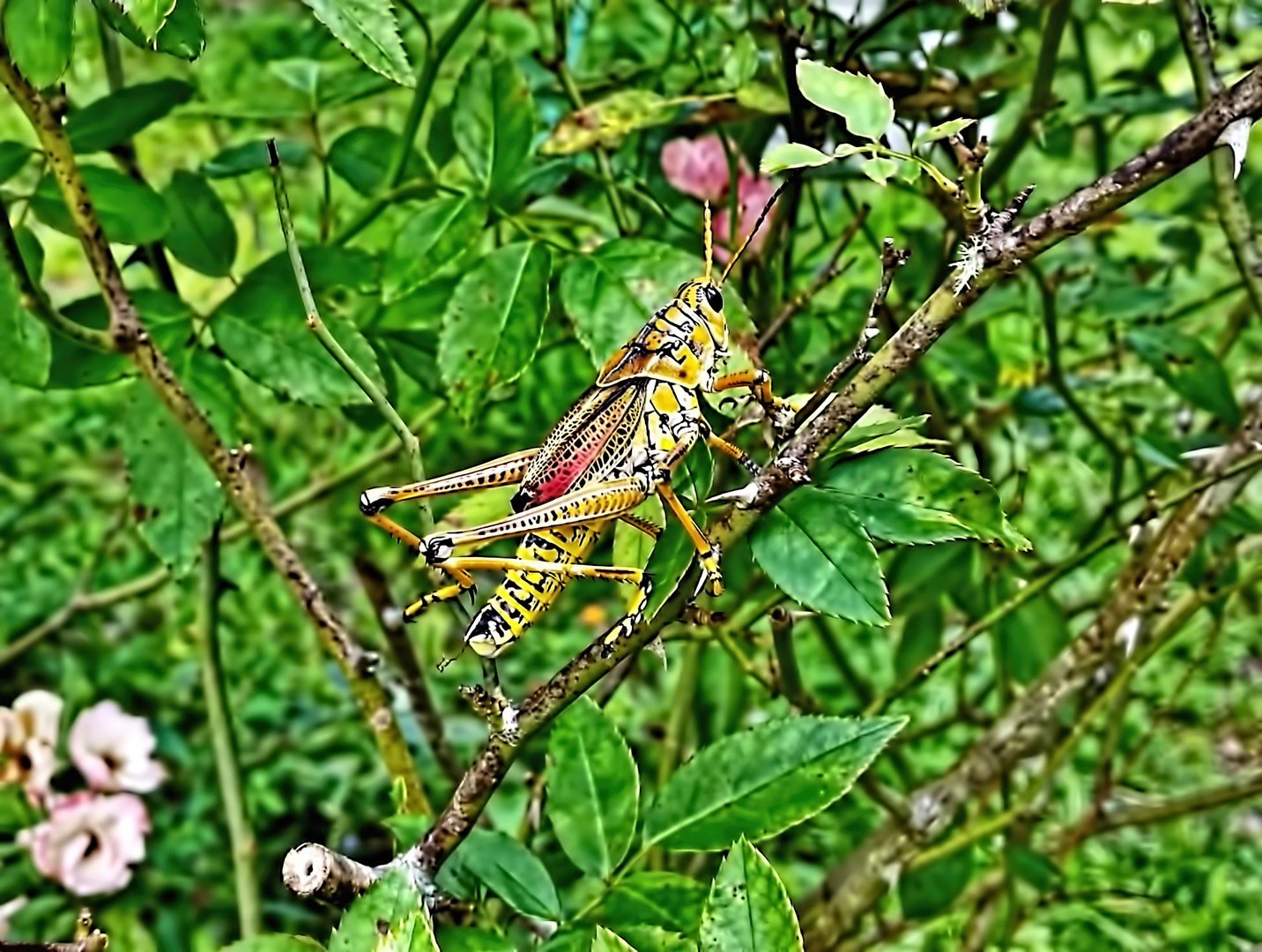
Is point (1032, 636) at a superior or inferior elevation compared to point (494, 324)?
inferior

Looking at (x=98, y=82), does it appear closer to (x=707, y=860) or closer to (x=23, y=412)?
(x=23, y=412)

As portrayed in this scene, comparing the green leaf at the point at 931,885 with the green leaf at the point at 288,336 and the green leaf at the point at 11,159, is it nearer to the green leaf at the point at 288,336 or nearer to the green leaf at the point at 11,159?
the green leaf at the point at 288,336

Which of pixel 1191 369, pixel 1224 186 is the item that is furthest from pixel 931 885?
pixel 1224 186

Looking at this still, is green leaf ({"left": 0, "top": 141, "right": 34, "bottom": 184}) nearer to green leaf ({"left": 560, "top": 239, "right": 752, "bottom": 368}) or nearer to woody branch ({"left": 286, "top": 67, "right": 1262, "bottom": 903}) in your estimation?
green leaf ({"left": 560, "top": 239, "right": 752, "bottom": 368})

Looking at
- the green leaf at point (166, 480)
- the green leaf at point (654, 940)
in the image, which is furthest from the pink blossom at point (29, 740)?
the green leaf at point (654, 940)

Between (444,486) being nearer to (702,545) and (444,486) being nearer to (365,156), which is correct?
(702,545)

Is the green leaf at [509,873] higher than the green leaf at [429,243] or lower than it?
lower

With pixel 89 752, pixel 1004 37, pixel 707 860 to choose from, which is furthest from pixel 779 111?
pixel 89 752

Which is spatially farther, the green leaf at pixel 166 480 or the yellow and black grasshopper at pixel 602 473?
the green leaf at pixel 166 480
